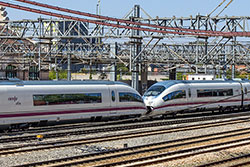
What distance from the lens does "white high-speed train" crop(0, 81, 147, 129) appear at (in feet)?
55.6

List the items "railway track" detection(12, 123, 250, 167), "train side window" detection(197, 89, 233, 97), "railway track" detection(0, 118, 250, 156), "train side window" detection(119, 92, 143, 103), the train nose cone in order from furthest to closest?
"train side window" detection(197, 89, 233, 97), the train nose cone, "train side window" detection(119, 92, 143, 103), "railway track" detection(0, 118, 250, 156), "railway track" detection(12, 123, 250, 167)

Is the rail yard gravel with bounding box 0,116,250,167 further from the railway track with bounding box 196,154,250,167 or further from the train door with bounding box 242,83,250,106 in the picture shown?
the train door with bounding box 242,83,250,106

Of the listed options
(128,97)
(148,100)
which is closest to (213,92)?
(148,100)

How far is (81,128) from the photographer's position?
19297 millimetres

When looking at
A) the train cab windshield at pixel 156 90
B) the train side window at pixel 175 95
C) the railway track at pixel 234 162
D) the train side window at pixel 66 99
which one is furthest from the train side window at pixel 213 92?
the railway track at pixel 234 162

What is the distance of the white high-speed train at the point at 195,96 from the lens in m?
22.4

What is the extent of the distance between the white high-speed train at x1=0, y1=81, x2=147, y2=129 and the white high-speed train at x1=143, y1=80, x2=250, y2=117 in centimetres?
131

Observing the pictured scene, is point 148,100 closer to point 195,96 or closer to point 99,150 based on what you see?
point 195,96

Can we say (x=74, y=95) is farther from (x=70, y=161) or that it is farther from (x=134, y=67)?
(x=134, y=67)

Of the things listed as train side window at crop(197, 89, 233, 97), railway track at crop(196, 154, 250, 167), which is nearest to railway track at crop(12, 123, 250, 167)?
railway track at crop(196, 154, 250, 167)

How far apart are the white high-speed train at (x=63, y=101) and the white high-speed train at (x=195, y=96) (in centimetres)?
131

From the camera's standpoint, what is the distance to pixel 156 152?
13.6 m

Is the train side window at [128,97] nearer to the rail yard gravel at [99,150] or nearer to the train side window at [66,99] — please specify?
the train side window at [66,99]

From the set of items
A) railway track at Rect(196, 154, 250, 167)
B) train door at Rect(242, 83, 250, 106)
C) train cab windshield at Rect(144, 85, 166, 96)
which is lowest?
railway track at Rect(196, 154, 250, 167)
